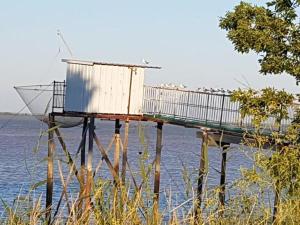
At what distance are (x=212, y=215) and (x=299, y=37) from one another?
34.6 feet

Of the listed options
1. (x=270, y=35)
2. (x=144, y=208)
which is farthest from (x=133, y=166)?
(x=144, y=208)

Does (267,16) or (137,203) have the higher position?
(267,16)

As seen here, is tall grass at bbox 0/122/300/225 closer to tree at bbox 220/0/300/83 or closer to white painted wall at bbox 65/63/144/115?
tree at bbox 220/0/300/83

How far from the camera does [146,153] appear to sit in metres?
5.30

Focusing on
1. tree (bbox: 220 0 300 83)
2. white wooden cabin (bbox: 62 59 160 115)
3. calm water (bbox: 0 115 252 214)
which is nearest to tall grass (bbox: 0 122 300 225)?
calm water (bbox: 0 115 252 214)

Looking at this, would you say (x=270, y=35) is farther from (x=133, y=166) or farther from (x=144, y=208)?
(x=133, y=166)

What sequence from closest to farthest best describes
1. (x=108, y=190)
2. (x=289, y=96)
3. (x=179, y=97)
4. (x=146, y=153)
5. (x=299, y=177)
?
(x=146, y=153) → (x=108, y=190) → (x=299, y=177) → (x=289, y=96) → (x=179, y=97)

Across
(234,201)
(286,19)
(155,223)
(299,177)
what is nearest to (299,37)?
(286,19)

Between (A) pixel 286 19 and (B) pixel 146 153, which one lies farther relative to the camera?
(A) pixel 286 19

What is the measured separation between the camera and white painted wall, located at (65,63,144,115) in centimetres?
2658

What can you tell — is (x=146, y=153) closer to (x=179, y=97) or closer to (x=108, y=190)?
(x=108, y=190)

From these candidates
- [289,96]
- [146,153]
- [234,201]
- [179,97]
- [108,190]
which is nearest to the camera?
[146,153]

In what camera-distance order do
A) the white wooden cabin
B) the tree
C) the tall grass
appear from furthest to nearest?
the white wooden cabin
the tree
the tall grass

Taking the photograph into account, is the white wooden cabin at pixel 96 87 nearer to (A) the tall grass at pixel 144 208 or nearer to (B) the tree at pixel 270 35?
(B) the tree at pixel 270 35
